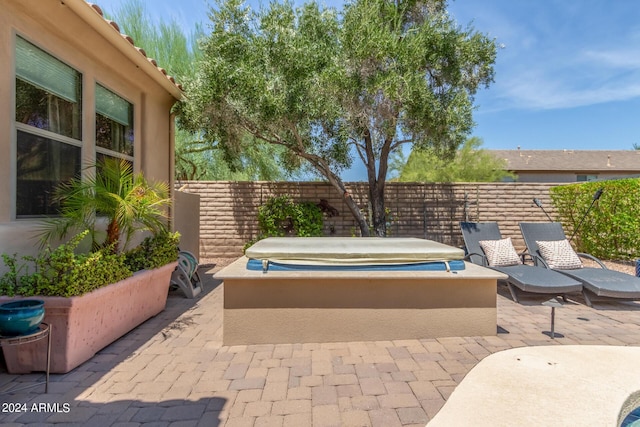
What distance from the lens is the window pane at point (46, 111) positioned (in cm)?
320

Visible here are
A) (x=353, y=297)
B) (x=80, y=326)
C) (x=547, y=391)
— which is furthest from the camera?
(x=353, y=297)

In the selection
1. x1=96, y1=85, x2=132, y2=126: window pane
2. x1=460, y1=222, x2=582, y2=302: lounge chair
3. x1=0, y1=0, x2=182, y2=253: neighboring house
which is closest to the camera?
x1=0, y1=0, x2=182, y2=253: neighboring house

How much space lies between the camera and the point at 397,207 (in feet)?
30.4

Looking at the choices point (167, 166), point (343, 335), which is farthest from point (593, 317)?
point (167, 166)

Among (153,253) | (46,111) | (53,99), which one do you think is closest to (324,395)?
(153,253)

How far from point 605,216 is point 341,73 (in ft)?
24.5

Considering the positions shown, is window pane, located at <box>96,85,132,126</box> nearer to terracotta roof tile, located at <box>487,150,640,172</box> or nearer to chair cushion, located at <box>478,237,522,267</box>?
chair cushion, located at <box>478,237,522,267</box>

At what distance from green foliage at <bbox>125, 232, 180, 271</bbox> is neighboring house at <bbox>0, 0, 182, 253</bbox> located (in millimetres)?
944

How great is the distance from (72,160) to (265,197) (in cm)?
532

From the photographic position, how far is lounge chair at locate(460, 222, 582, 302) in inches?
178

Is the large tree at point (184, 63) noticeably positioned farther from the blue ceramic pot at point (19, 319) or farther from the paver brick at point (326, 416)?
the paver brick at point (326, 416)

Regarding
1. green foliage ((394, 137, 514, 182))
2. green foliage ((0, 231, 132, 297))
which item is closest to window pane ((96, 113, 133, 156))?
green foliage ((0, 231, 132, 297))

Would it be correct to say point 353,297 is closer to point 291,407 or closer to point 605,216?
point 291,407

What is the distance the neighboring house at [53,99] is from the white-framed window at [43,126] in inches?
0.4
